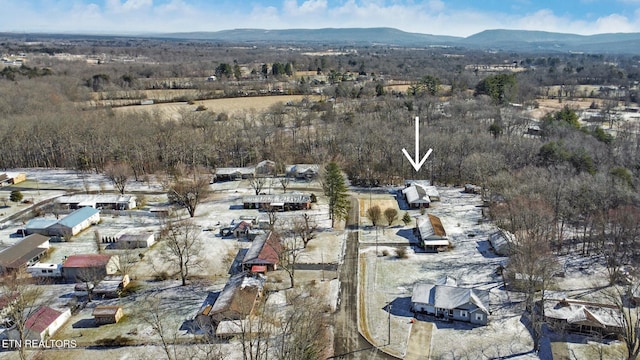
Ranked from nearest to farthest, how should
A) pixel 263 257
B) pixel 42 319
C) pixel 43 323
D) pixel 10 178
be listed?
1. pixel 43 323
2. pixel 42 319
3. pixel 263 257
4. pixel 10 178

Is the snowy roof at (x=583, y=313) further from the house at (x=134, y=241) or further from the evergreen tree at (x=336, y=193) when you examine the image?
the house at (x=134, y=241)

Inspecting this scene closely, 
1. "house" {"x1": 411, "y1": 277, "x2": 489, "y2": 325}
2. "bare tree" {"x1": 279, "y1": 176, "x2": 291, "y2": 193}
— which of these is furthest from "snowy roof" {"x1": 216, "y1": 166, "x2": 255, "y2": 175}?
"house" {"x1": 411, "y1": 277, "x2": 489, "y2": 325}

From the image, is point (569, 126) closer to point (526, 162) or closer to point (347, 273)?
point (526, 162)

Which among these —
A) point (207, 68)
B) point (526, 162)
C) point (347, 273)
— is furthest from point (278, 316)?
point (207, 68)

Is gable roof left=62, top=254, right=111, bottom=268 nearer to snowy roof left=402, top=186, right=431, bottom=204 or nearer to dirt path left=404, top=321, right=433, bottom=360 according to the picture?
dirt path left=404, top=321, right=433, bottom=360

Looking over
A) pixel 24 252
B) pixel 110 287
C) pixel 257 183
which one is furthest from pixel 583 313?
pixel 24 252

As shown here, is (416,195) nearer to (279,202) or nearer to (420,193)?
(420,193)
